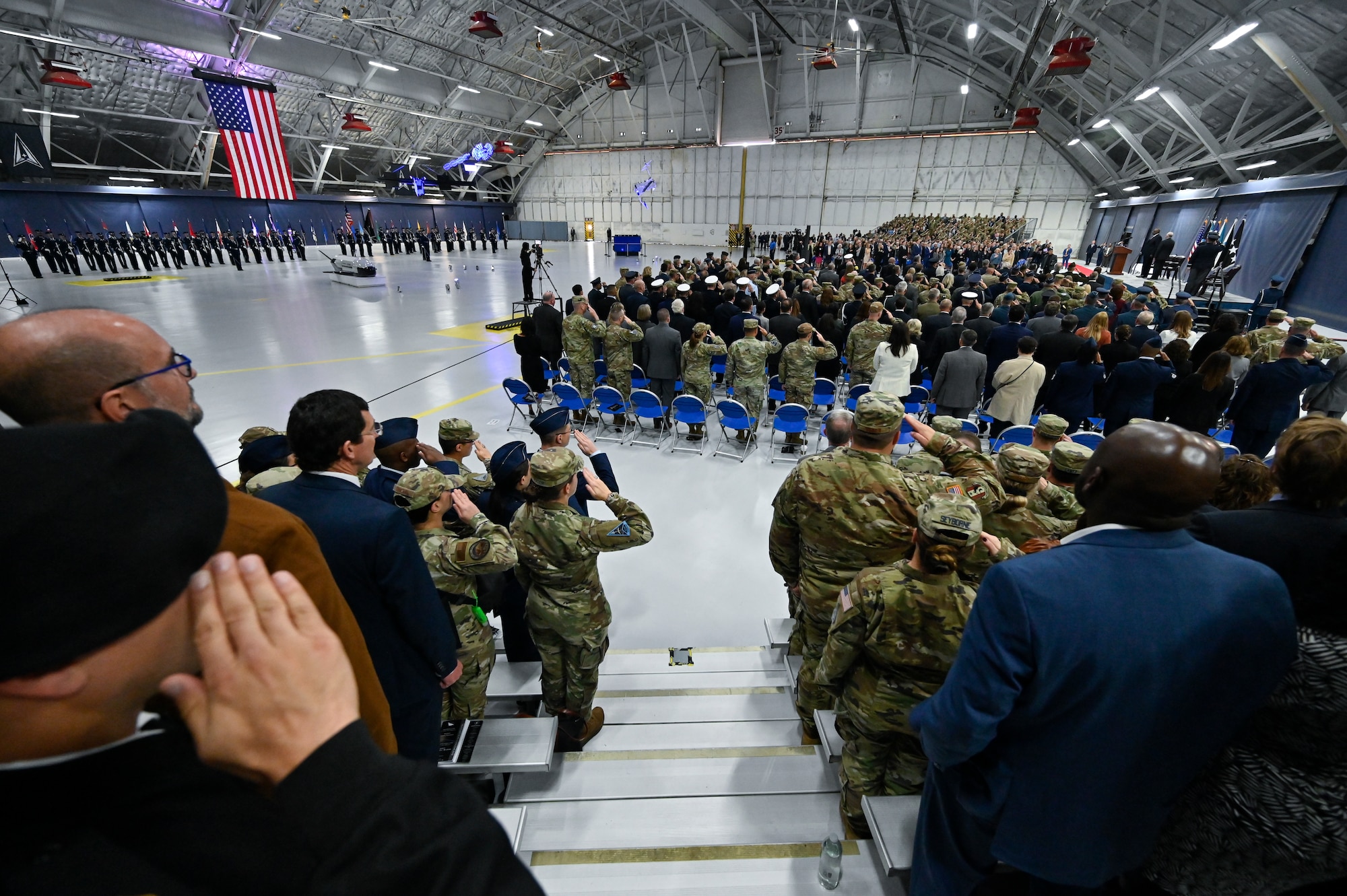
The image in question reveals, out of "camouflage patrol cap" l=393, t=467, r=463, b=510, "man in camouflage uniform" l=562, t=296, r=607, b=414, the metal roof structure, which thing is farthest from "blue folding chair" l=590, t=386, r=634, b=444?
the metal roof structure

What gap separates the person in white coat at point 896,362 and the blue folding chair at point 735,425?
65.8 inches

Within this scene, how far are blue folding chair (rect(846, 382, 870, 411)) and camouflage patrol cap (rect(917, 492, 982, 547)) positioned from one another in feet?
17.2

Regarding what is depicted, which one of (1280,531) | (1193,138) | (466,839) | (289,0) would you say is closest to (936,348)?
(1280,531)

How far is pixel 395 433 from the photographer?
10.1 ft

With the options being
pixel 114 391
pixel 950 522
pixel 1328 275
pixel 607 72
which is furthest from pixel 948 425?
pixel 607 72

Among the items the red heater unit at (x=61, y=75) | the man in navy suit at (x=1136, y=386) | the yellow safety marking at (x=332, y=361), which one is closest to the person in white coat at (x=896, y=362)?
the man in navy suit at (x=1136, y=386)

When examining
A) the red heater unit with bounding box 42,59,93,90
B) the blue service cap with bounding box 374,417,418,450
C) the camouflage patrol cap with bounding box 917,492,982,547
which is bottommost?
the blue service cap with bounding box 374,417,418,450

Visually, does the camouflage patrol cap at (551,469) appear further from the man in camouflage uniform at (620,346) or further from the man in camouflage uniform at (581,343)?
the man in camouflage uniform at (581,343)

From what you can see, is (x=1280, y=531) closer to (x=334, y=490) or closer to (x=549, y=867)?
(x=549, y=867)

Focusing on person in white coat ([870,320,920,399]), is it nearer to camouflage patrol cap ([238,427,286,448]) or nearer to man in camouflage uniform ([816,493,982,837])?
man in camouflage uniform ([816,493,982,837])

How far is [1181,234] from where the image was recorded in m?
17.4

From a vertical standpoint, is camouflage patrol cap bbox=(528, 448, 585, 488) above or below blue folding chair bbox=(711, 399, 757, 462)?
above

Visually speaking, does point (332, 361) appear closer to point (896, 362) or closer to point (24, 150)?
point (896, 362)

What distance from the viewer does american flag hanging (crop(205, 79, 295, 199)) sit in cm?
1697
